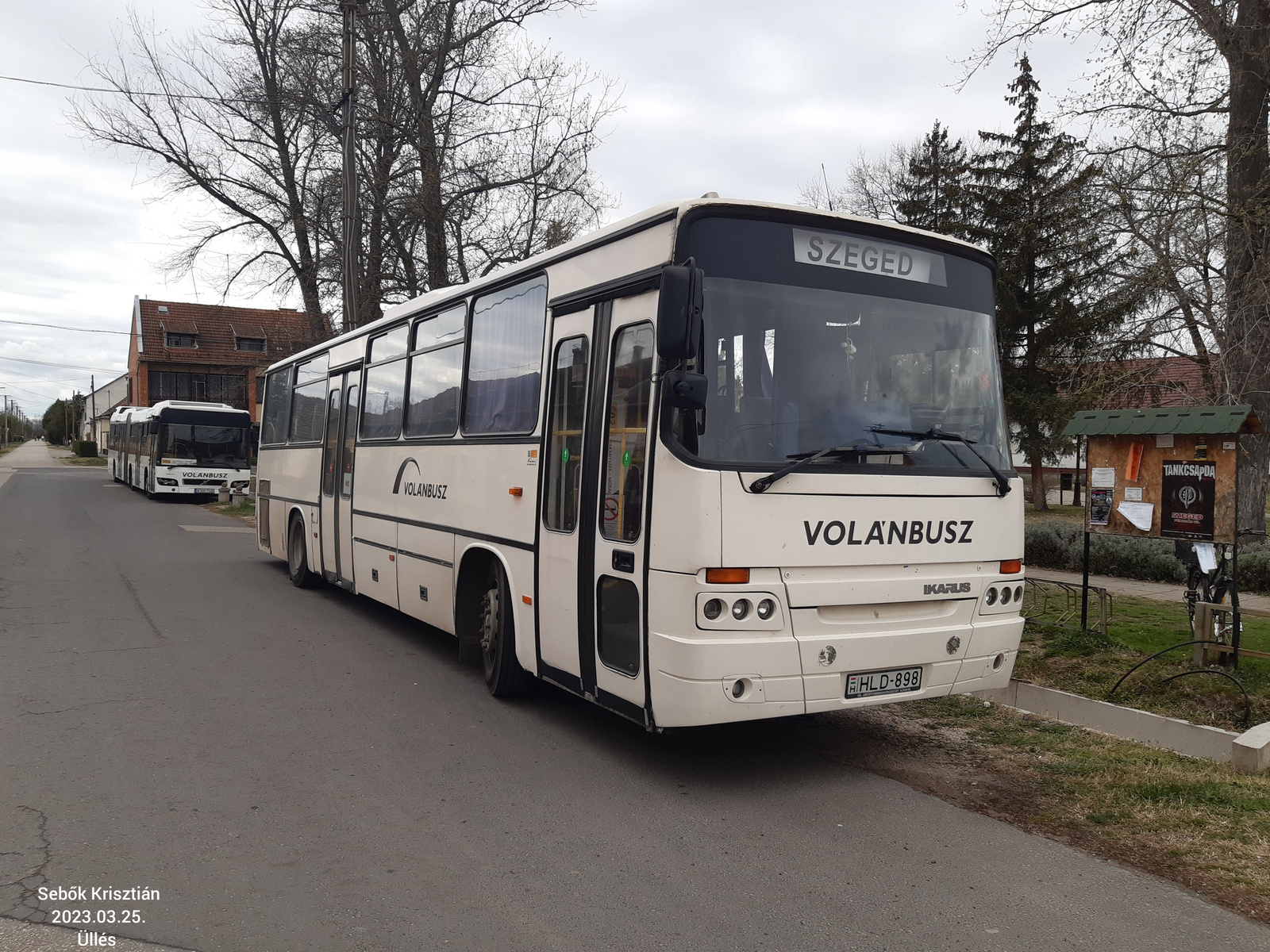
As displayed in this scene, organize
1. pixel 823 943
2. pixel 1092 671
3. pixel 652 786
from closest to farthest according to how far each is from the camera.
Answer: pixel 823 943 < pixel 652 786 < pixel 1092 671

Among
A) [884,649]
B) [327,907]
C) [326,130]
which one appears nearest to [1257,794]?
[884,649]

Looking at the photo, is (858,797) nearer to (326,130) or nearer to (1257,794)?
(1257,794)

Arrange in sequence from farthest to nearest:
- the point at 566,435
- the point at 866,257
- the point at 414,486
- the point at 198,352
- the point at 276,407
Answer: the point at 198,352
the point at 276,407
the point at 414,486
the point at 566,435
the point at 866,257

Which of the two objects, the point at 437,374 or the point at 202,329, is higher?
the point at 202,329

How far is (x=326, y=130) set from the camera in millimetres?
22078

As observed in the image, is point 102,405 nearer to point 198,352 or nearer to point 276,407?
point 198,352

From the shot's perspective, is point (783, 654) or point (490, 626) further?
point (490, 626)

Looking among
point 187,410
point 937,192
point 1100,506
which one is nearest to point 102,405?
point 187,410

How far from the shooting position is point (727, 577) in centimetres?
499

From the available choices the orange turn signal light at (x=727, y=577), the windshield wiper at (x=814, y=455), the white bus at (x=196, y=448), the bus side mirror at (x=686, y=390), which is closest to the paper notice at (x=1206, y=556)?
the windshield wiper at (x=814, y=455)

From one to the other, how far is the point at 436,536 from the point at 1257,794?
5.98m

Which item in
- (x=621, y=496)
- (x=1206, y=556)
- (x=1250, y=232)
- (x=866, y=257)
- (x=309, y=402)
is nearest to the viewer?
(x=621, y=496)

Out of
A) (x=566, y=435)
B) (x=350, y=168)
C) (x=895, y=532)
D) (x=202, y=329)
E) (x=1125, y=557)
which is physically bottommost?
(x=1125, y=557)

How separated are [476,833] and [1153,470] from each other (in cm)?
592
